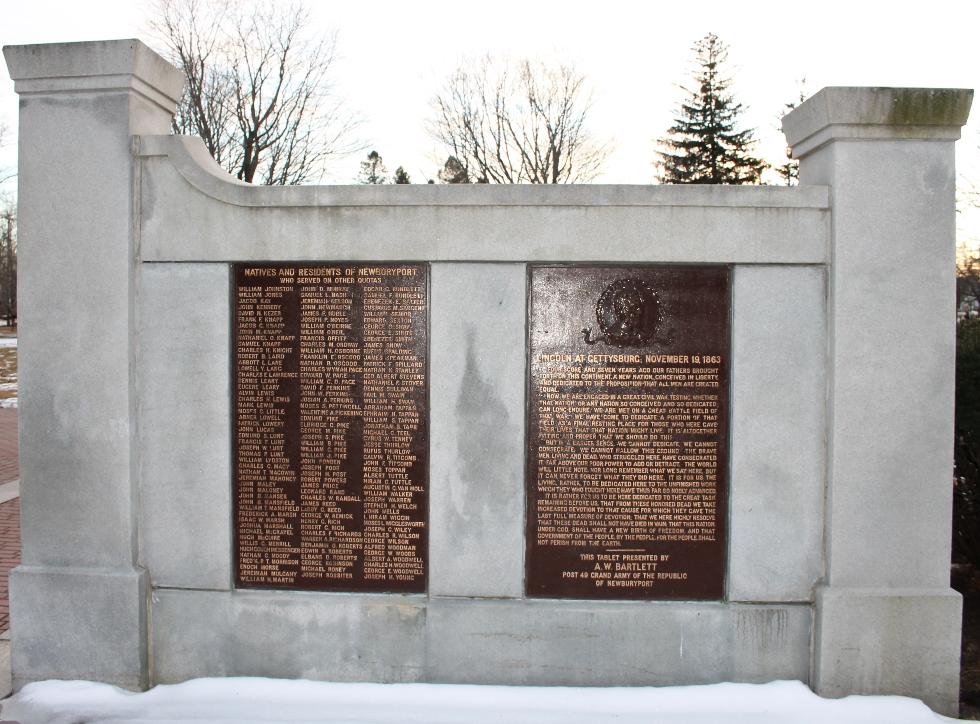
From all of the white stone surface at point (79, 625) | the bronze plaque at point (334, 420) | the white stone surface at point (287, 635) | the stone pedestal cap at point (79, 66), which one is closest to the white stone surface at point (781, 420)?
the bronze plaque at point (334, 420)

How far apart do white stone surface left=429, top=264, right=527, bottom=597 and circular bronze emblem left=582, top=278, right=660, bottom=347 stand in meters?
0.60

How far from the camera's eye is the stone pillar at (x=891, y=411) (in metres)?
4.89

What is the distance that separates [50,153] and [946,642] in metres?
7.41

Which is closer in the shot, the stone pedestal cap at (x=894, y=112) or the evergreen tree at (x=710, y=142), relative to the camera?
the stone pedestal cap at (x=894, y=112)

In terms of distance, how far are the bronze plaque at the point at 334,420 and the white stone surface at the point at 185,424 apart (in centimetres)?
14

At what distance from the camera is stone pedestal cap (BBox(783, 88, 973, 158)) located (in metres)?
4.78

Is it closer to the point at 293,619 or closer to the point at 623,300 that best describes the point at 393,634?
the point at 293,619

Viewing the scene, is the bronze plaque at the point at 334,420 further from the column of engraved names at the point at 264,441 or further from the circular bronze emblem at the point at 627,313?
the circular bronze emblem at the point at 627,313

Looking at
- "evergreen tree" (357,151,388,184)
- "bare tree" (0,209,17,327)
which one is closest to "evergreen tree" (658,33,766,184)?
"evergreen tree" (357,151,388,184)

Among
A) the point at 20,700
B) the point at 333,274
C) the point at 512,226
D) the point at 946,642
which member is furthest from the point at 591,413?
the point at 20,700

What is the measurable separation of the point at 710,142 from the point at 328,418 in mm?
41865

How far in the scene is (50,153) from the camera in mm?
5090

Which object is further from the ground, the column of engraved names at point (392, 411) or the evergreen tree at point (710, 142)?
the evergreen tree at point (710, 142)

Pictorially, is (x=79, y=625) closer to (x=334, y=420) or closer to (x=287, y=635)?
(x=287, y=635)
